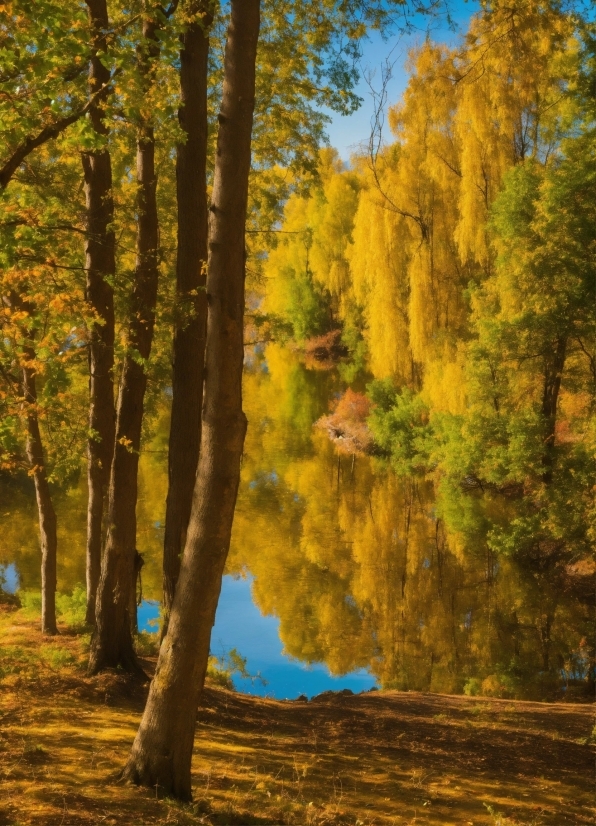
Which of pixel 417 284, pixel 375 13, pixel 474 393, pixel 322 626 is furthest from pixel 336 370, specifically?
pixel 375 13

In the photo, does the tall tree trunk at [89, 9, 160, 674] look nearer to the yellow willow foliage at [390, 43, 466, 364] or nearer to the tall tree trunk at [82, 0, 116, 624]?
the tall tree trunk at [82, 0, 116, 624]

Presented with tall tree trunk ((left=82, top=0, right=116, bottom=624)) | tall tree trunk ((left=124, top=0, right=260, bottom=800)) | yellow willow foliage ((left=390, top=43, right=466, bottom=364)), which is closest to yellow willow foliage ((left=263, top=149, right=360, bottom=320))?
yellow willow foliage ((left=390, top=43, right=466, bottom=364))

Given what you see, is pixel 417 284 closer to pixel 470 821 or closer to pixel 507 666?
pixel 507 666

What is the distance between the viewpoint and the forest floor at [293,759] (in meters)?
3.94

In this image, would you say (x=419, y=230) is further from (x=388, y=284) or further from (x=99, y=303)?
(x=99, y=303)

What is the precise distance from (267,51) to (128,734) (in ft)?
22.0

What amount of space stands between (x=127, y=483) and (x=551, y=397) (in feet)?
34.6

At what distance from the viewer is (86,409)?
8.73 m

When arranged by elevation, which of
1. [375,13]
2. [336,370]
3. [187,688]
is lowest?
[187,688]

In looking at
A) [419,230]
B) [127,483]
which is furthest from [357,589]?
[419,230]

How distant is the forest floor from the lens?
394cm

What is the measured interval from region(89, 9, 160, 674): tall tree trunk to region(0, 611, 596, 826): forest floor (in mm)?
395

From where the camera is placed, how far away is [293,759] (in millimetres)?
5328

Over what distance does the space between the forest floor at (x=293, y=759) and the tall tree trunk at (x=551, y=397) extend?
734cm
